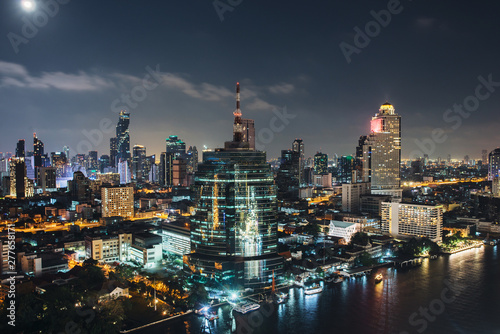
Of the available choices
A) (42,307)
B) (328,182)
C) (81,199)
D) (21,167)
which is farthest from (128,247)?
(328,182)

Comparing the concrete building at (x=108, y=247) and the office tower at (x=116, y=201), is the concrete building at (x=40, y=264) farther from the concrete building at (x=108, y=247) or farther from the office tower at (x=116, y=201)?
the office tower at (x=116, y=201)

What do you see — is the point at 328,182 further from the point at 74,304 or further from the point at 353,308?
the point at 74,304

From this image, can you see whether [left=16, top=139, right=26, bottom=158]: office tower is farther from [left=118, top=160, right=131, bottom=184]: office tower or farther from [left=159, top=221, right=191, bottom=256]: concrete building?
[left=159, top=221, right=191, bottom=256]: concrete building

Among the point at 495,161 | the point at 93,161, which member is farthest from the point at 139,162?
the point at 495,161

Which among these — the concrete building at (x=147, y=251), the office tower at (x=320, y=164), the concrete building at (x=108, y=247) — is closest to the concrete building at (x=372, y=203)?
the concrete building at (x=147, y=251)

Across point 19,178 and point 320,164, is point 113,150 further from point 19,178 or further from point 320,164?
point 320,164

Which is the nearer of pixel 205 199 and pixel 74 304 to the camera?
pixel 74 304
